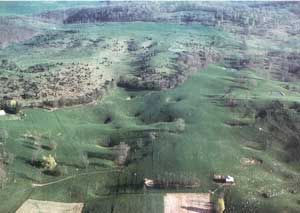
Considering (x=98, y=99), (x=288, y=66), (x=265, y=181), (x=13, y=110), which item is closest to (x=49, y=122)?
(x=13, y=110)

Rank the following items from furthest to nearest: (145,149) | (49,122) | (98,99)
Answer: (98,99) < (49,122) < (145,149)

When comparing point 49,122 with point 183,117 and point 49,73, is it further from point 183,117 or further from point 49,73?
point 49,73

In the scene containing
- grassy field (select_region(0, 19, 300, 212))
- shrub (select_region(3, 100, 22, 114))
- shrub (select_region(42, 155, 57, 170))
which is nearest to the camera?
grassy field (select_region(0, 19, 300, 212))

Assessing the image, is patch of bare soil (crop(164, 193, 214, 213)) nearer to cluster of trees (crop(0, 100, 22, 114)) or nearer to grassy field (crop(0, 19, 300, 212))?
grassy field (crop(0, 19, 300, 212))

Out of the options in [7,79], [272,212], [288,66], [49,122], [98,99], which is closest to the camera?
[272,212]

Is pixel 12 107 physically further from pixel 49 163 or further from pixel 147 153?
pixel 147 153

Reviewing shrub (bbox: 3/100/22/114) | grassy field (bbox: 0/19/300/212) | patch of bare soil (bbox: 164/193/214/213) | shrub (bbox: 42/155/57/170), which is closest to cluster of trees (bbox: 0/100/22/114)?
shrub (bbox: 3/100/22/114)

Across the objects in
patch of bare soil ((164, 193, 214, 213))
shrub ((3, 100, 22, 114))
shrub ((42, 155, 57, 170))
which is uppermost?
shrub ((3, 100, 22, 114))

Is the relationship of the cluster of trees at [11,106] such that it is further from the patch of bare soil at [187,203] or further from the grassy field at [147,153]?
the patch of bare soil at [187,203]

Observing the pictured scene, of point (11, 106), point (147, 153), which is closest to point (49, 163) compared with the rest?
point (147, 153)
